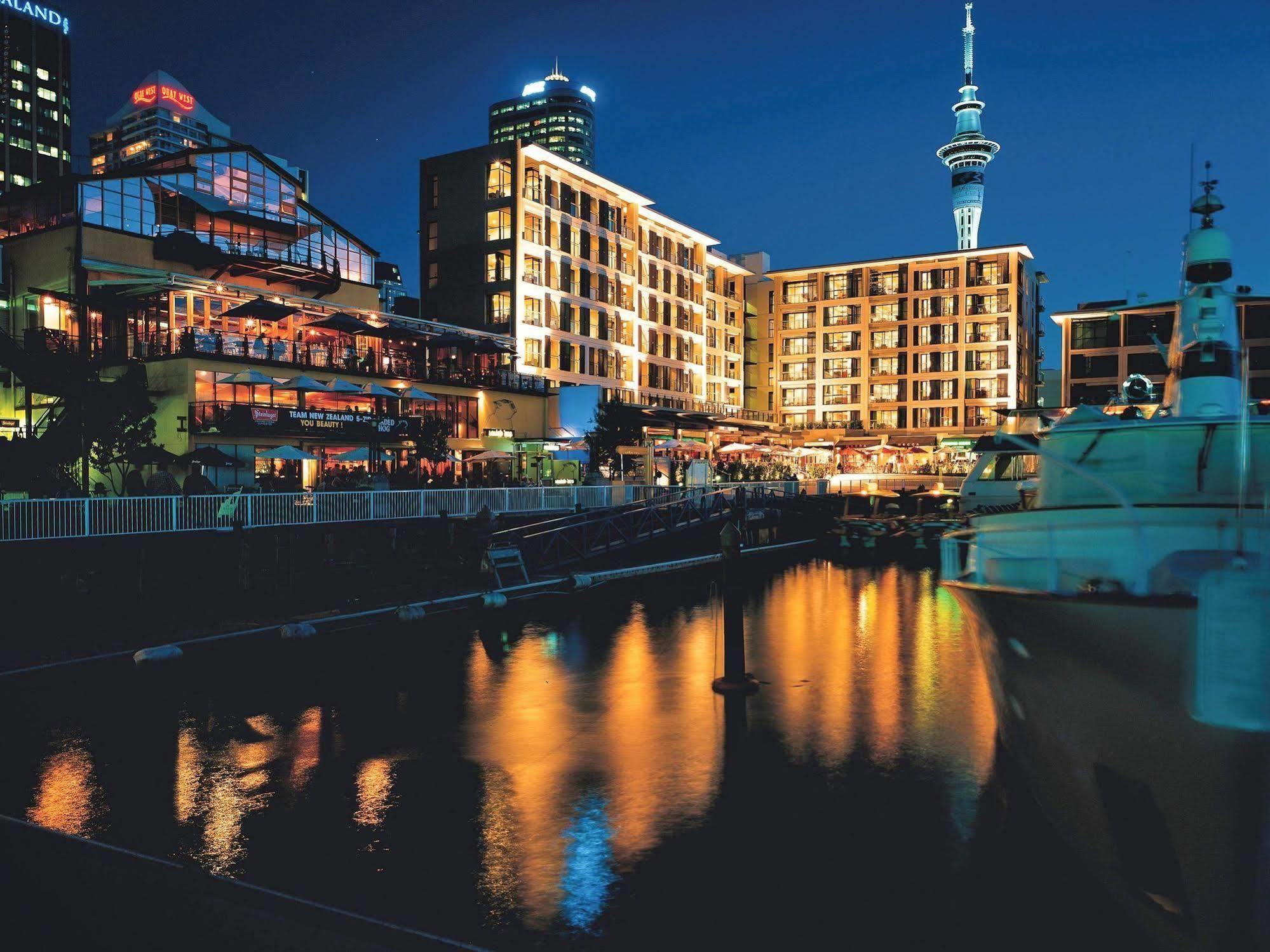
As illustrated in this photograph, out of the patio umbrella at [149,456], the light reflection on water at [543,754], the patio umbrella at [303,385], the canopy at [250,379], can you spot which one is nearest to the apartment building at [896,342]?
the patio umbrella at [303,385]

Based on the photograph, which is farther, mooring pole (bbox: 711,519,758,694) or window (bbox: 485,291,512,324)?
window (bbox: 485,291,512,324)

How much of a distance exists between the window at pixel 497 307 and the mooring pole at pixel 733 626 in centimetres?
5038

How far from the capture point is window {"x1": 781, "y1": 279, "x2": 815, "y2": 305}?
93.9m

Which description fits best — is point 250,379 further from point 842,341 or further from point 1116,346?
point 1116,346

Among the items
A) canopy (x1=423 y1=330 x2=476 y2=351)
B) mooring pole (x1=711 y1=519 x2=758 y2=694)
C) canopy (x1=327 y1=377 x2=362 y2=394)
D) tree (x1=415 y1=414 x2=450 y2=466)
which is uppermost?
canopy (x1=423 y1=330 x2=476 y2=351)

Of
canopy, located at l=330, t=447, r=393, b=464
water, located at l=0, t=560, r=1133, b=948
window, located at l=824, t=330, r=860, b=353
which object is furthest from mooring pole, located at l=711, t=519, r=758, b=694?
window, located at l=824, t=330, r=860, b=353

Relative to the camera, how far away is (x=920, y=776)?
7.90 m

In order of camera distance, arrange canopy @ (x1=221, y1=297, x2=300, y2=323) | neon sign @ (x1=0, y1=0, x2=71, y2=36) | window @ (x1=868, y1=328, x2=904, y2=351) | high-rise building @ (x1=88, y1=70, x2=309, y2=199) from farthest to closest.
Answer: high-rise building @ (x1=88, y1=70, x2=309, y2=199) < neon sign @ (x1=0, y1=0, x2=71, y2=36) < window @ (x1=868, y1=328, x2=904, y2=351) < canopy @ (x1=221, y1=297, x2=300, y2=323)

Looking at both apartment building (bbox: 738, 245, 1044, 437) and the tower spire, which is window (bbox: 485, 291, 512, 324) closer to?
apartment building (bbox: 738, 245, 1044, 437)

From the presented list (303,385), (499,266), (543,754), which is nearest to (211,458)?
(303,385)

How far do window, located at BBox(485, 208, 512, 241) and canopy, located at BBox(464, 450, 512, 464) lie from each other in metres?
19.9

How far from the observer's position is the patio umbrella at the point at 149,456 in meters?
28.0

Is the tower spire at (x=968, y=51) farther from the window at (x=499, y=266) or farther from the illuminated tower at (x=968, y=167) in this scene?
the window at (x=499, y=266)

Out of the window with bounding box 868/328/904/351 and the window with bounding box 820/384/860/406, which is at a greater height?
the window with bounding box 868/328/904/351
